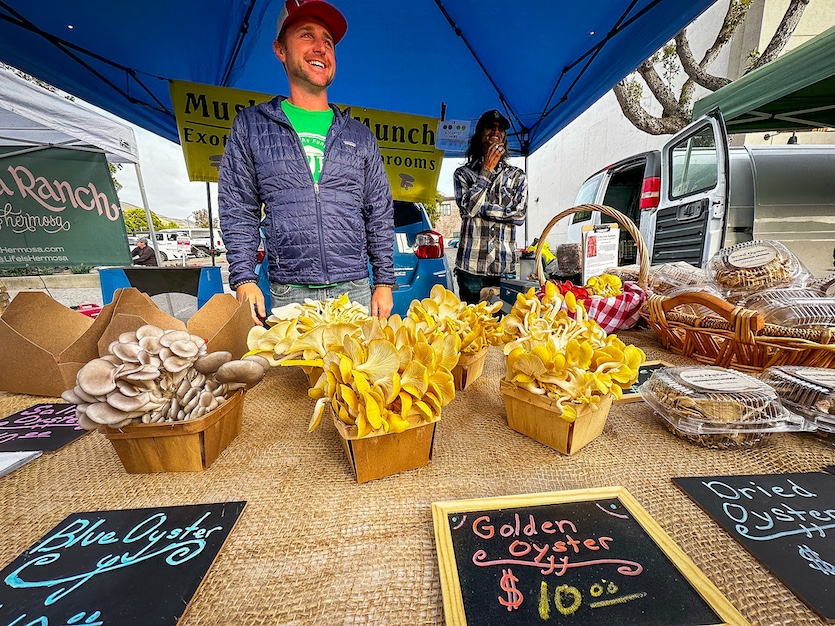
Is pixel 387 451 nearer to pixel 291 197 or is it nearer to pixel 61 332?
pixel 61 332

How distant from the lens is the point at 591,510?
0.40 metres

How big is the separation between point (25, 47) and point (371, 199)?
197 cm

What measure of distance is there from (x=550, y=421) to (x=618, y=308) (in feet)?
2.37

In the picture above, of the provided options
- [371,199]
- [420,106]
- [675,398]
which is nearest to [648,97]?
[420,106]

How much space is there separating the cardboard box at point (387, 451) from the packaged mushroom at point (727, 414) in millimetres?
407

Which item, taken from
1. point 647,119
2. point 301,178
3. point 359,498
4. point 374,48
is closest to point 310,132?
point 301,178

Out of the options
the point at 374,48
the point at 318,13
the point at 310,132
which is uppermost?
the point at 374,48

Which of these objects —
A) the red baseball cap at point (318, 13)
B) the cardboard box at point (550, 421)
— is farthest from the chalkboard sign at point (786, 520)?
the red baseball cap at point (318, 13)

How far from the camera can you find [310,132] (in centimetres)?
117

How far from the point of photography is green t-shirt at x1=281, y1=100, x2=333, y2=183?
3.81 feet

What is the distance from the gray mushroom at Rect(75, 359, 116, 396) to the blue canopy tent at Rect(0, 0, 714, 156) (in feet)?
6.66

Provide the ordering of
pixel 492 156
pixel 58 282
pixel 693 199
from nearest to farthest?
pixel 492 156
pixel 693 199
pixel 58 282

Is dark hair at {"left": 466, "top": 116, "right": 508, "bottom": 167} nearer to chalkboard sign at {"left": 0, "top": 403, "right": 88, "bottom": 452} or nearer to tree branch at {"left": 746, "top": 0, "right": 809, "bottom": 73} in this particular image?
chalkboard sign at {"left": 0, "top": 403, "right": 88, "bottom": 452}

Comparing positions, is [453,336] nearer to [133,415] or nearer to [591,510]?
[591,510]
